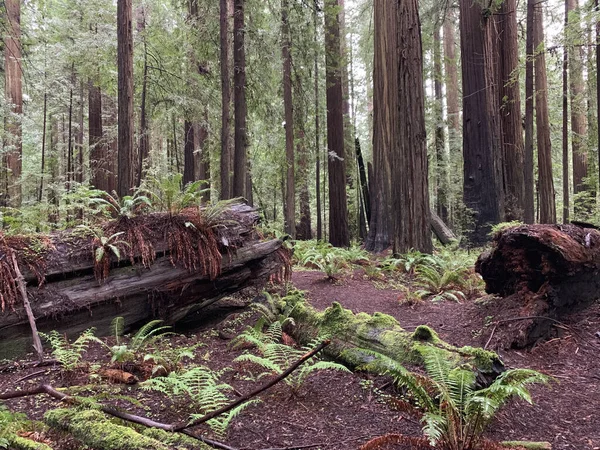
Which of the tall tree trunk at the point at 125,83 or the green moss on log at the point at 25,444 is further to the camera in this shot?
the tall tree trunk at the point at 125,83

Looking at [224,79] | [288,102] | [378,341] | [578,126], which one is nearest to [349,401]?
[378,341]

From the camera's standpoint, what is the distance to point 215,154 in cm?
1504

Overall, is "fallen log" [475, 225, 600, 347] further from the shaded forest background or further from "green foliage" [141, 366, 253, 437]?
the shaded forest background

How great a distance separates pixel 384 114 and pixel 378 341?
7.47 m

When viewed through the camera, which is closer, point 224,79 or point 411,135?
point 411,135

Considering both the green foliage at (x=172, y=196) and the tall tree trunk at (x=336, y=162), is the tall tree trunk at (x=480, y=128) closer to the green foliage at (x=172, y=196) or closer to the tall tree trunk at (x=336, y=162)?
the tall tree trunk at (x=336, y=162)

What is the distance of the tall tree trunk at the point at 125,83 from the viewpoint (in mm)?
7520

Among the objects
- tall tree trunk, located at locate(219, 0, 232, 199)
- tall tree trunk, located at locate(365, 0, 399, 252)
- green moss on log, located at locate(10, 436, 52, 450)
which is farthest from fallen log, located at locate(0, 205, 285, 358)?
tall tree trunk, located at locate(365, 0, 399, 252)

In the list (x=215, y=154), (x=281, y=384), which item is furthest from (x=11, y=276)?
(x=215, y=154)

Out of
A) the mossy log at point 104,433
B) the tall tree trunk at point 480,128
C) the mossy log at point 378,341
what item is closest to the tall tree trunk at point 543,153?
the tall tree trunk at point 480,128

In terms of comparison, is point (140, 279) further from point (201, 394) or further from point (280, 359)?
point (201, 394)

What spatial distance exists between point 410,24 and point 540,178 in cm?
740

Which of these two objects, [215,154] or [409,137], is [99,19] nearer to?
[215,154]

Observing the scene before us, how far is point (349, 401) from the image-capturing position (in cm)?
301
